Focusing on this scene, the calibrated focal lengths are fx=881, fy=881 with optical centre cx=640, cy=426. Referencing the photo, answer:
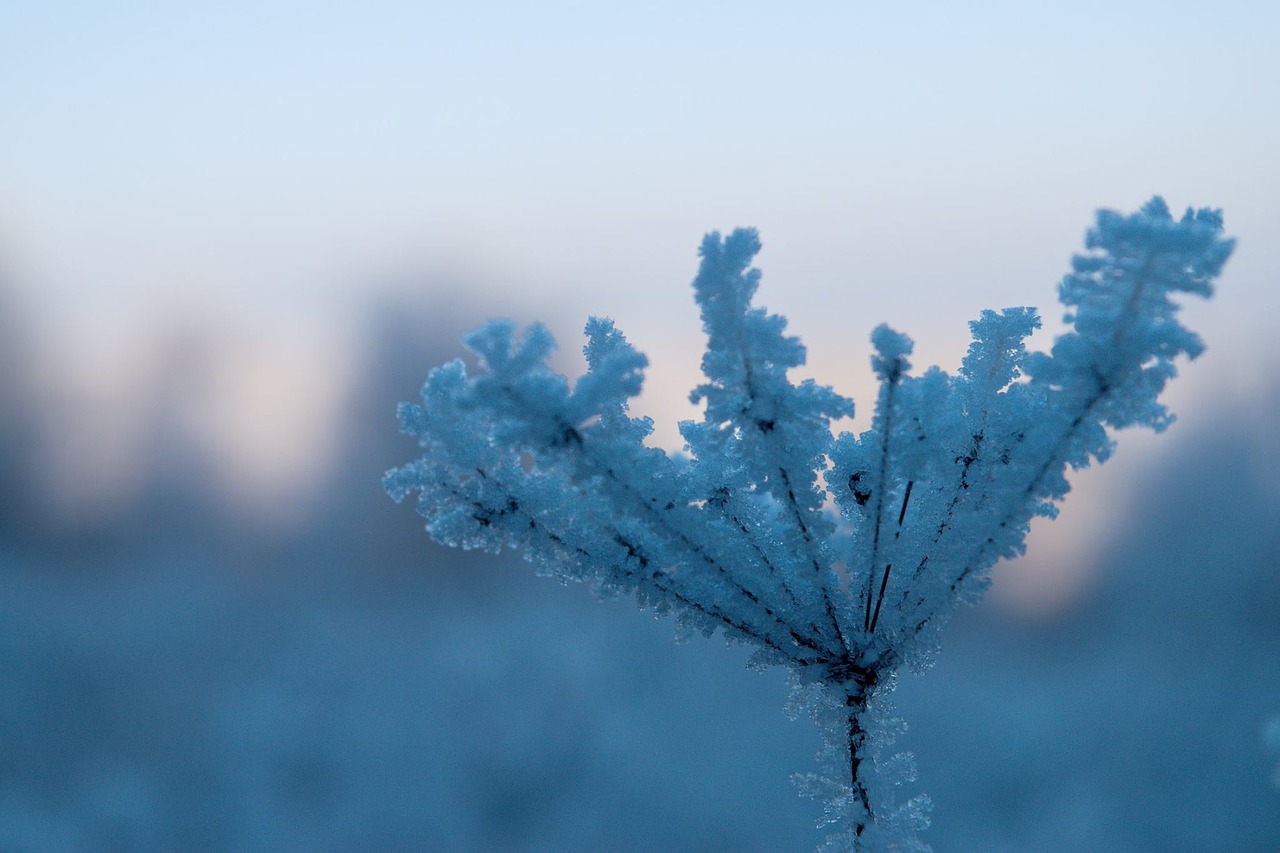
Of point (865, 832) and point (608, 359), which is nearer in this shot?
point (608, 359)

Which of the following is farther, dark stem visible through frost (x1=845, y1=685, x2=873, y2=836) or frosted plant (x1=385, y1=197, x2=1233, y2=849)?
dark stem visible through frost (x1=845, y1=685, x2=873, y2=836)

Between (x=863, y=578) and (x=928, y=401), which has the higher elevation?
(x=928, y=401)

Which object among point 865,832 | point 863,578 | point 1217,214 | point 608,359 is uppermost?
point 1217,214

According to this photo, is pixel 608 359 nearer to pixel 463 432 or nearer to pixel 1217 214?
pixel 463 432

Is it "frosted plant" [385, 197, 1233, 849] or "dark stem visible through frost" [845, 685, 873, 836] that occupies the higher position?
"frosted plant" [385, 197, 1233, 849]

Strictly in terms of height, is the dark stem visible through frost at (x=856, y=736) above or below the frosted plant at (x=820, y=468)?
below

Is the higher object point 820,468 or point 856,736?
point 820,468

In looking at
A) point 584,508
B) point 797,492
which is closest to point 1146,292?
point 797,492

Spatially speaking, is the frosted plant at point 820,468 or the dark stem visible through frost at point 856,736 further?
the dark stem visible through frost at point 856,736
